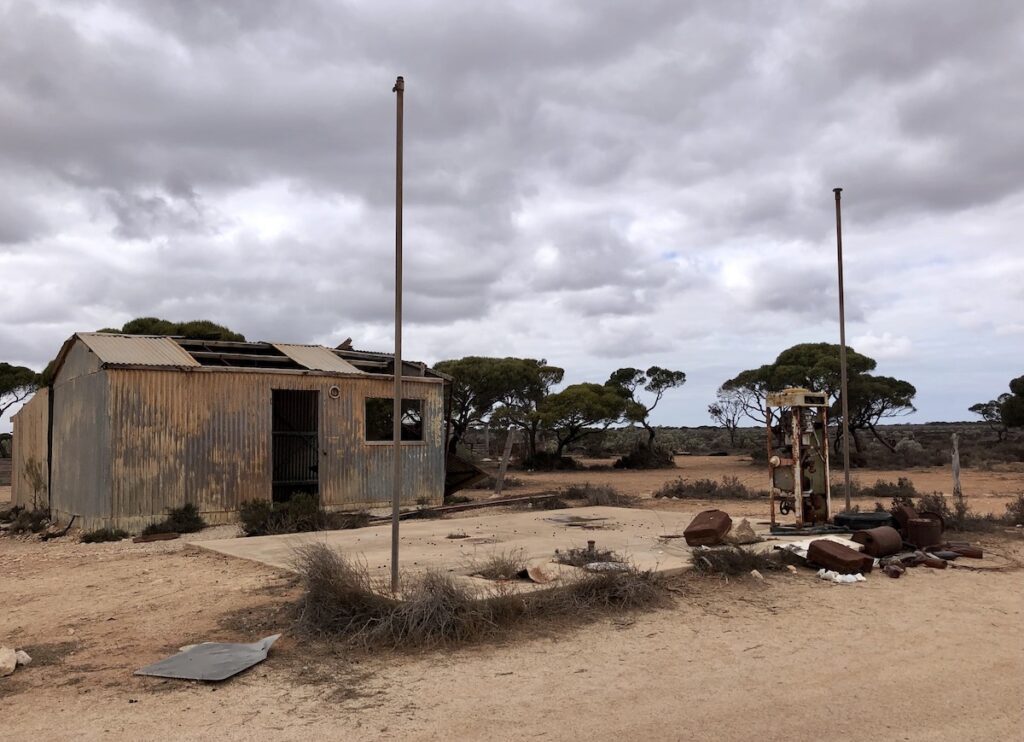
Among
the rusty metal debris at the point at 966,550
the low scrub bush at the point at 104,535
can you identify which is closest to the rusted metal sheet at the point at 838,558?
the rusty metal debris at the point at 966,550

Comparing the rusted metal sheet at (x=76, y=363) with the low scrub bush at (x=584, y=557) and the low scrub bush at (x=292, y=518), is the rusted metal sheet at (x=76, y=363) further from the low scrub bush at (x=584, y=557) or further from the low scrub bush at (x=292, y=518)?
the low scrub bush at (x=584, y=557)

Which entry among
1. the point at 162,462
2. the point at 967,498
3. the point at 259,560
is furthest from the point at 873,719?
the point at 967,498

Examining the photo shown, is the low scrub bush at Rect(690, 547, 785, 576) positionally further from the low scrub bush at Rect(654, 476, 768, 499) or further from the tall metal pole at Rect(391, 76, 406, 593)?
the low scrub bush at Rect(654, 476, 768, 499)

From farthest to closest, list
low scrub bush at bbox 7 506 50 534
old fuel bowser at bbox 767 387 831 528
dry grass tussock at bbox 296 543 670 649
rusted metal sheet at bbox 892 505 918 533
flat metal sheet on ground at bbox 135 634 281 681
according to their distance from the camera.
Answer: low scrub bush at bbox 7 506 50 534, old fuel bowser at bbox 767 387 831 528, rusted metal sheet at bbox 892 505 918 533, dry grass tussock at bbox 296 543 670 649, flat metal sheet on ground at bbox 135 634 281 681

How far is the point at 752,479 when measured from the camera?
26.1 meters

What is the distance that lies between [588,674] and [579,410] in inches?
1061

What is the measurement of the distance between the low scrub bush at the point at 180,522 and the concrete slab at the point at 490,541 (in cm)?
226

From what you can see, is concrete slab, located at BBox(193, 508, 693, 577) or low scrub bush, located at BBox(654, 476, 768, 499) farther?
low scrub bush, located at BBox(654, 476, 768, 499)

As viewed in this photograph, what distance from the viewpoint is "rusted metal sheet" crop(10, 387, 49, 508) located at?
55.1 ft

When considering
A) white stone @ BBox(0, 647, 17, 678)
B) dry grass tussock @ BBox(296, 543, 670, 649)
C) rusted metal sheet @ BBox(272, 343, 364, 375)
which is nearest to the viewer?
white stone @ BBox(0, 647, 17, 678)

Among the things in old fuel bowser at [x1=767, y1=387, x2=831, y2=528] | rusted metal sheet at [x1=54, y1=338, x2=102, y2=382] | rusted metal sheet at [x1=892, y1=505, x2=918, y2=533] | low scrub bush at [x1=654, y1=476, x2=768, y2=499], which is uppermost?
rusted metal sheet at [x1=54, y1=338, x2=102, y2=382]

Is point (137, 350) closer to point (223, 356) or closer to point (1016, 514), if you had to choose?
point (223, 356)

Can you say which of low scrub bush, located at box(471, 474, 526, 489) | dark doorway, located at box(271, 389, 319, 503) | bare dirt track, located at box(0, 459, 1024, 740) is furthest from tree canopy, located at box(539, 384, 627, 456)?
bare dirt track, located at box(0, 459, 1024, 740)

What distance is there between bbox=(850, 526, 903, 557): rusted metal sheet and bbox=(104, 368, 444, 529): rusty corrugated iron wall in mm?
9460
